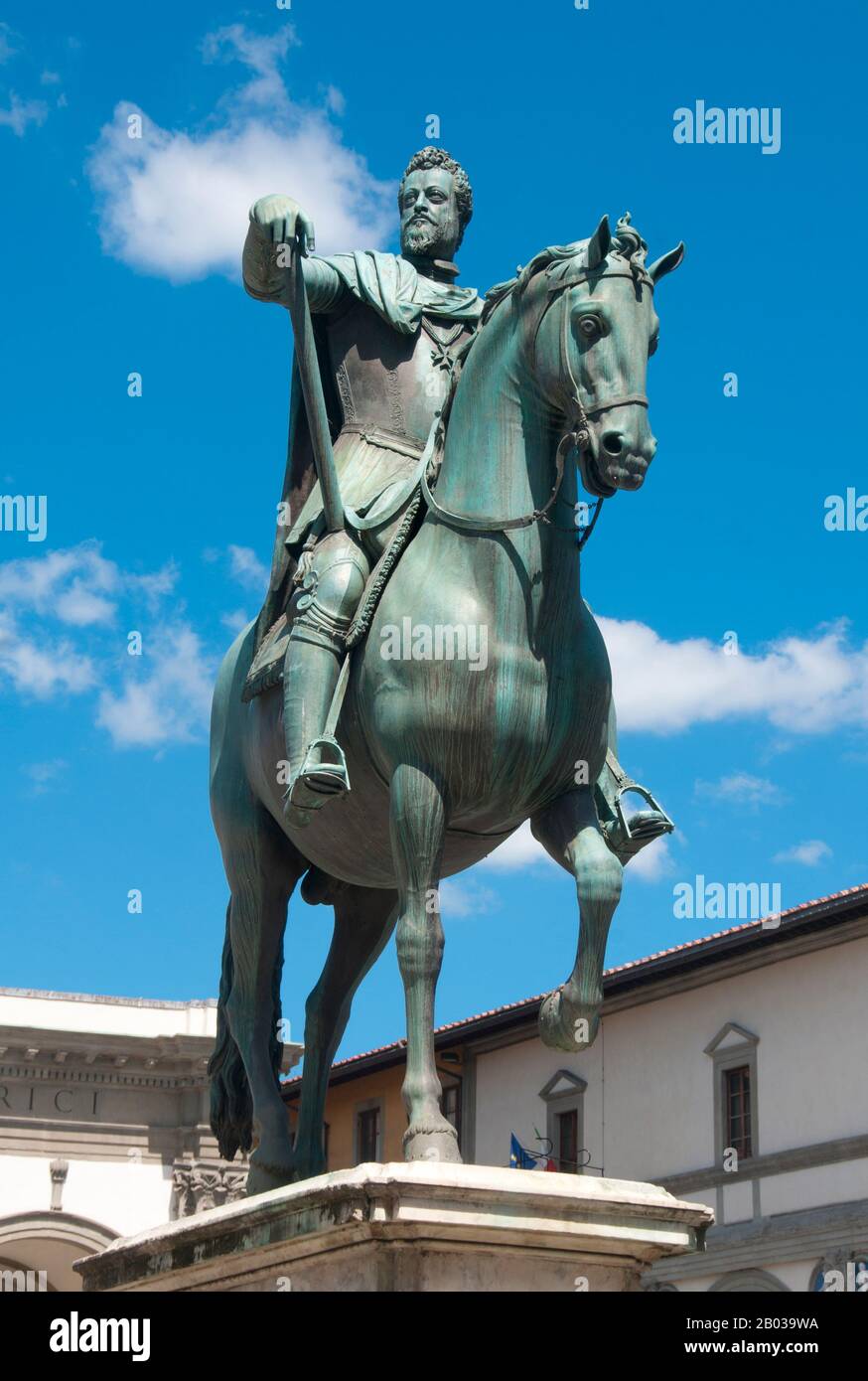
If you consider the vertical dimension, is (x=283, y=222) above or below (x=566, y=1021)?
above

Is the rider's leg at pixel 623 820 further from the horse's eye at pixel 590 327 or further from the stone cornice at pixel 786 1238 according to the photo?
the stone cornice at pixel 786 1238

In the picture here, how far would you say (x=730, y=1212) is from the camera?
3164 cm

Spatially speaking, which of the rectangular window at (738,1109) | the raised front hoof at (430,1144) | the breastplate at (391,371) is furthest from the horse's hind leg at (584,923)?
the rectangular window at (738,1109)

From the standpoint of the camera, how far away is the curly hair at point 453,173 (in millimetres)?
7941

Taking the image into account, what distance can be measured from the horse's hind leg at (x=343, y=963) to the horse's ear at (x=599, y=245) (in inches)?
107

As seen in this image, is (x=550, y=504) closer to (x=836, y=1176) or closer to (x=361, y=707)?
(x=361, y=707)

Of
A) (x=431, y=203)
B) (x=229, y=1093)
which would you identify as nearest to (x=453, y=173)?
(x=431, y=203)

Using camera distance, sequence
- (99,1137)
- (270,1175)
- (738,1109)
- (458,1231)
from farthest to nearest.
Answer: (99,1137), (738,1109), (270,1175), (458,1231)

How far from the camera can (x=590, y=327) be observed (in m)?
6.40

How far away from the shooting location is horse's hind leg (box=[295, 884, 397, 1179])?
26.0 feet

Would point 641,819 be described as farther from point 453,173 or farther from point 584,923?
point 453,173

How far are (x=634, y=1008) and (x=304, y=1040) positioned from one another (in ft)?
88.9

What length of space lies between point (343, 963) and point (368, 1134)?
104 ft
